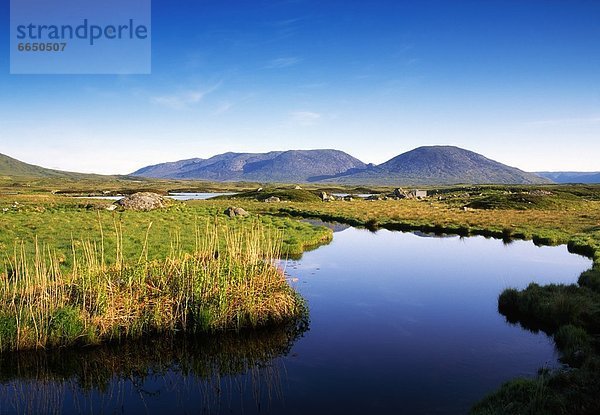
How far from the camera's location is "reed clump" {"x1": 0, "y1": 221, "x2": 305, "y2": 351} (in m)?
17.0

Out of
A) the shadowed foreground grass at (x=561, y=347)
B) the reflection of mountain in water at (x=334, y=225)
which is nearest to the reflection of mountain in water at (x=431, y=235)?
the reflection of mountain in water at (x=334, y=225)

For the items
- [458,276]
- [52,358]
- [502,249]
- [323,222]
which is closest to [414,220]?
[323,222]

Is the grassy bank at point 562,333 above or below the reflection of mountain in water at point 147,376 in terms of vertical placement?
above

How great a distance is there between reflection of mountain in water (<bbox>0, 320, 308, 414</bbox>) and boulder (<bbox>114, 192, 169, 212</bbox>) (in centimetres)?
5197

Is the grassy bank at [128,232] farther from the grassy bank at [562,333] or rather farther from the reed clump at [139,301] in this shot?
the grassy bank at [562,333]

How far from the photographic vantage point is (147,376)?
15594mm

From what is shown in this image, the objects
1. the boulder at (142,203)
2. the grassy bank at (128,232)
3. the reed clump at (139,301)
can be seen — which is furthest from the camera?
the boulder at (142,203)

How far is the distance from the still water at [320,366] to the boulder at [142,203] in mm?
48090

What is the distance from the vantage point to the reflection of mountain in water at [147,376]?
45.5 ft

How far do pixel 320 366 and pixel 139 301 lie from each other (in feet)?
27.3

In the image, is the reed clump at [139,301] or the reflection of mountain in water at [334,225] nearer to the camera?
the reed clump at [139,301]

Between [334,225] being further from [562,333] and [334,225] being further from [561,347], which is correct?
[561,347]

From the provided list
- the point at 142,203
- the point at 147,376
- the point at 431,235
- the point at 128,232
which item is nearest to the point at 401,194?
the point at 431,235

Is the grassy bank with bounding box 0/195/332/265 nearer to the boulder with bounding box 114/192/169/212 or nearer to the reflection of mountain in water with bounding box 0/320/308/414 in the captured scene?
the boulder with bounding box 114/192/169/212
